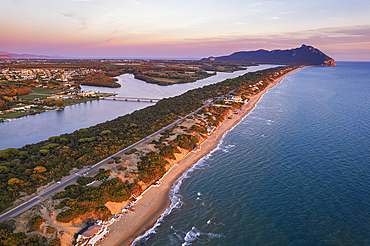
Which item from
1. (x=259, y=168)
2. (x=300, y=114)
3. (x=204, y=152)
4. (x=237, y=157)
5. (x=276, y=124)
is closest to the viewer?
(x=259, y=168)

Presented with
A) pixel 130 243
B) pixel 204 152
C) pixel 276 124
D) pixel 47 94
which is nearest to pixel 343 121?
pixel 276 124

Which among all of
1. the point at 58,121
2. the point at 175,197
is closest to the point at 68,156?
the point at 175,197

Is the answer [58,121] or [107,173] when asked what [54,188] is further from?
[58,121]

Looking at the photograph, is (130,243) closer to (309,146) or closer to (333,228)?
(333,228)

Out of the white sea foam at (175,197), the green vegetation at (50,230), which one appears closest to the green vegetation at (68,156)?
the green vegetation at (50,230)

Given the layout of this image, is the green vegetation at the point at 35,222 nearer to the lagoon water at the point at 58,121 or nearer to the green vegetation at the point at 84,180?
the green vegetation at the point at 84,180

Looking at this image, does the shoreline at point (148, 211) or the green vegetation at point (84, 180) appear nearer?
the shoreline at point (148, 211)

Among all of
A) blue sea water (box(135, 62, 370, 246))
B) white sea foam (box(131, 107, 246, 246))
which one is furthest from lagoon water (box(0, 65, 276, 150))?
blue sea water (box(135, 62, 370, 246))

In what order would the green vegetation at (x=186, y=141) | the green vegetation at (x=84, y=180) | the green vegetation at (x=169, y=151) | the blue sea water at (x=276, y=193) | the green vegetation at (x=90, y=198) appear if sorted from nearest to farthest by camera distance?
the blue sea water at (x=276, y=193)
the green vegetation at (x=90, y=198)
the green vegetation at (x=84, y=180)
the green vegetation at (x=169, y=151)
the green vegetation at (x=186, y=141)

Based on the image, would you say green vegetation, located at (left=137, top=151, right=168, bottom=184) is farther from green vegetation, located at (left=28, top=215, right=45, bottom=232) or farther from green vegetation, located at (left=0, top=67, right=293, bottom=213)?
green vegetation, located at (left=28, top=215, right=45, bottom=232)
